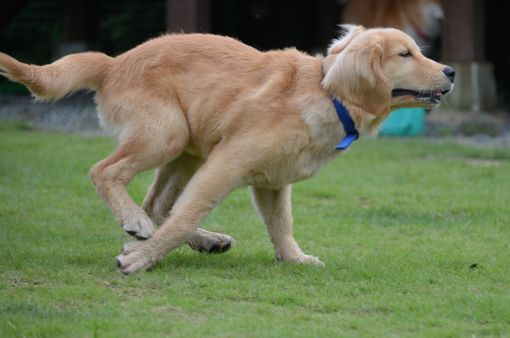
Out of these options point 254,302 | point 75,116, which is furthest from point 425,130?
point 254,302

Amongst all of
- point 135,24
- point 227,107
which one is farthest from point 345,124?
point 135,24

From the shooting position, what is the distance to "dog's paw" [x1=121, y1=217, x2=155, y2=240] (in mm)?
5984

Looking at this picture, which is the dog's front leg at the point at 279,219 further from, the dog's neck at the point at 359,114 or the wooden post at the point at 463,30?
the wooden post at the point at 463,30

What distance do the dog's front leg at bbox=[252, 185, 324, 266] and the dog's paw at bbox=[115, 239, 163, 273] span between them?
89 cm

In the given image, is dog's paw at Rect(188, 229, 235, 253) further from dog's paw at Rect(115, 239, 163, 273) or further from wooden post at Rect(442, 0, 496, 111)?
wooden post at Rect(442, 0, 496, 111)

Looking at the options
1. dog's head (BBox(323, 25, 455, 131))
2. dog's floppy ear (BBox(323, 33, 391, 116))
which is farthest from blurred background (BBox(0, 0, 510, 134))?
dog's floppy ear (BBox(323, 33, 391, 116))

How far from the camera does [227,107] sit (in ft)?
20.3

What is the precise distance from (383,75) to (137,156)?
160cm

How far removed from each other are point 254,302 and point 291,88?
1.49m

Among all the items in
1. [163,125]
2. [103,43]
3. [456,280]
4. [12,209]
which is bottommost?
[103,43]

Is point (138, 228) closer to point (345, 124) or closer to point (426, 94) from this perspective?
point (345, 124)

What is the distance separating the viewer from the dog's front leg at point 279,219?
6.43m

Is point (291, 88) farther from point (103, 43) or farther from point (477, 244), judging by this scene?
point (103, 43)

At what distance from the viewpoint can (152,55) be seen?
6.37 m
